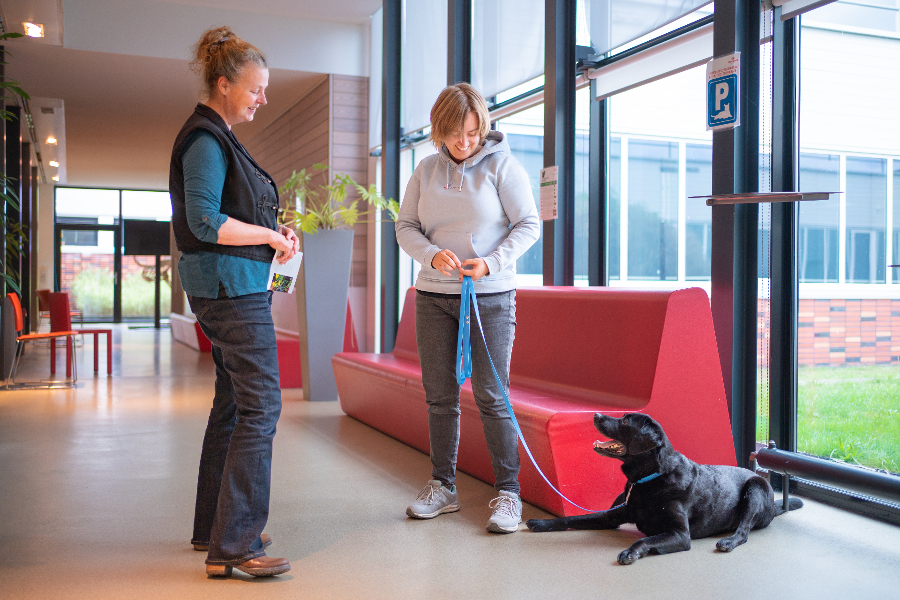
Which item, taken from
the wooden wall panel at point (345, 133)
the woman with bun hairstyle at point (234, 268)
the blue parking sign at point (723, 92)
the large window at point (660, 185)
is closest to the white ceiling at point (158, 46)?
the wooden wall panel at point (345, 133)

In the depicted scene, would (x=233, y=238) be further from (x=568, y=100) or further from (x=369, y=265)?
(x=369, y=265)

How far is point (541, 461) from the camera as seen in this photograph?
106 inches

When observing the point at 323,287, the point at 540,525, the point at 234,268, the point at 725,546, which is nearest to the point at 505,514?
the point at 540,525

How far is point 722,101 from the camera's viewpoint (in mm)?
3104

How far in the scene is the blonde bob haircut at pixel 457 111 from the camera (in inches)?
100

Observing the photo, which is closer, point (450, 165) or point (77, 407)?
point (450, 165)

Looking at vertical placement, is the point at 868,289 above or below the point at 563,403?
above

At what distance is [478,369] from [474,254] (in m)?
0.39

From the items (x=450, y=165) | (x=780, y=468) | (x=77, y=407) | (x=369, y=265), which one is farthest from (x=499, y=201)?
(x=369, y=265)

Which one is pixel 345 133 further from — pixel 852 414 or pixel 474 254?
pixel 852 414

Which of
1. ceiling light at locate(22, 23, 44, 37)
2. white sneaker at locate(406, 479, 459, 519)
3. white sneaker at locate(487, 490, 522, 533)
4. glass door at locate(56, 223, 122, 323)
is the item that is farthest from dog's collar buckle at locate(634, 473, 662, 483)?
glass door at locate(56, 223, 122, 323)

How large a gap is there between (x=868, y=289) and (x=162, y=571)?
2638mm

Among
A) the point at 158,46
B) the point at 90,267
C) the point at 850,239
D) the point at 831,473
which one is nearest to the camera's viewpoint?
the point at 831,473

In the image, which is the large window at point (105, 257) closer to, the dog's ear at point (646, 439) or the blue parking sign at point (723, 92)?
the blue parking sign at point (723, 92)
